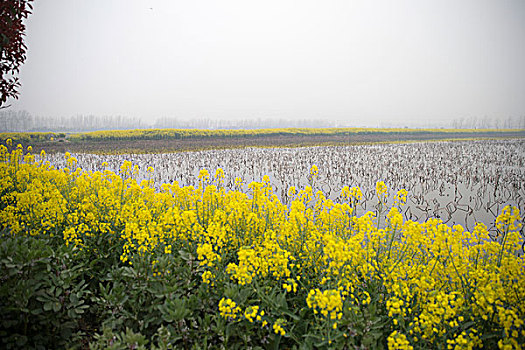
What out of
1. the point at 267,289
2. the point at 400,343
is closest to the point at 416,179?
the point at 267,289

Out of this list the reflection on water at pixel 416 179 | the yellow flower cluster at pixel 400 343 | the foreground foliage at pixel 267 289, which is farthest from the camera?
the reflection on water at pixel 416 179

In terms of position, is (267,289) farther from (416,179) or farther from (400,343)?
(416,179)

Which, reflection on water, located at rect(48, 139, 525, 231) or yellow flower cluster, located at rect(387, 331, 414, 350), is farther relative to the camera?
reflection on water, located at rect(48, 139, 525, 231)

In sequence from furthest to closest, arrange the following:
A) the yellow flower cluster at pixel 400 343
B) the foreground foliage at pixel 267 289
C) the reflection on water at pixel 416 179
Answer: the reflection on water at pixel 416 179
the foreground foliage at pixel 267 289
the yellow flower cluster at pixel 400 343

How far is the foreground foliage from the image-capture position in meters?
2.37

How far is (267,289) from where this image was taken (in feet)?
9.39

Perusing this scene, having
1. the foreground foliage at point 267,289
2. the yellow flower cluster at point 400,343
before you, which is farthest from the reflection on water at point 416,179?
the yellow flower cluster at point 400,343

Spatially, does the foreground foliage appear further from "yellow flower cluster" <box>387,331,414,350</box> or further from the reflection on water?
the reflection on water

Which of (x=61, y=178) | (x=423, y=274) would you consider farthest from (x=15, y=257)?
(x=61, y=178)

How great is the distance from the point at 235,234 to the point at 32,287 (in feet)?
6.83

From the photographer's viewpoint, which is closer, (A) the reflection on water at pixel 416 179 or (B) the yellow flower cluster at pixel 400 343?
(B) the yellow flower cluster at pixel 400 343

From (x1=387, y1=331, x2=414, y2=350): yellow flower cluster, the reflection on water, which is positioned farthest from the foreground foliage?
the reflection on water

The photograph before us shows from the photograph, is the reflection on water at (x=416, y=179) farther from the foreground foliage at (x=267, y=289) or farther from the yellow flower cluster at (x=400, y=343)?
the yellow flower cluster at (x=400, y=343)

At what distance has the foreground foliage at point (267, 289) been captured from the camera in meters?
2.37
